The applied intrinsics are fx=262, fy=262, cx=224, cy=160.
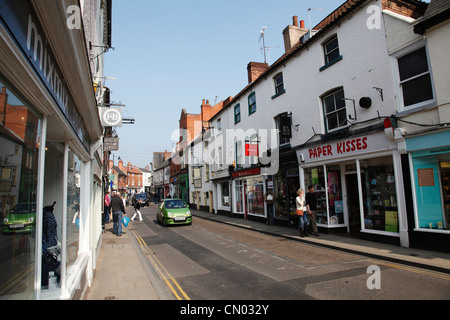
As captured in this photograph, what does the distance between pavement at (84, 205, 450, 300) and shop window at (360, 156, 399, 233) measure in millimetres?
734

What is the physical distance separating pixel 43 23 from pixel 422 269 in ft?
26.2

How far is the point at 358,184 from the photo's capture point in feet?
31.1

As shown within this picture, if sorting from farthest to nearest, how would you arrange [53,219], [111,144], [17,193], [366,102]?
[111,144] < [366,102] < [53,219] < [17,193]

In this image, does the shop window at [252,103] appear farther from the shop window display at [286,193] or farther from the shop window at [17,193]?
the shop window at [17,193]

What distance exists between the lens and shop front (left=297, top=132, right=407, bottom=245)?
27.4 ft

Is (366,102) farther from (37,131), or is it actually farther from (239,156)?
(239,156)

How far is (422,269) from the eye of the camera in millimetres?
5945

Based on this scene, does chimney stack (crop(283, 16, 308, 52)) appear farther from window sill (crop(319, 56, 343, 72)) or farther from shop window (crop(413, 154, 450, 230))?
shop window (crop(413, 154, 450, 230))

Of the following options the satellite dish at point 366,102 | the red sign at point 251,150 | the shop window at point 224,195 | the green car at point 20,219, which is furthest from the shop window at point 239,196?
the green car at point 20,219

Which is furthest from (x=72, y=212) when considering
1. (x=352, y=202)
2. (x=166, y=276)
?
(x=352, y=202)

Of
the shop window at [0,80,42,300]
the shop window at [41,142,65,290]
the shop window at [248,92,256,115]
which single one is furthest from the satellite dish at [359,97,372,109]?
the shop window at [0,80,42,300]

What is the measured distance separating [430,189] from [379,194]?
1.71 metres
